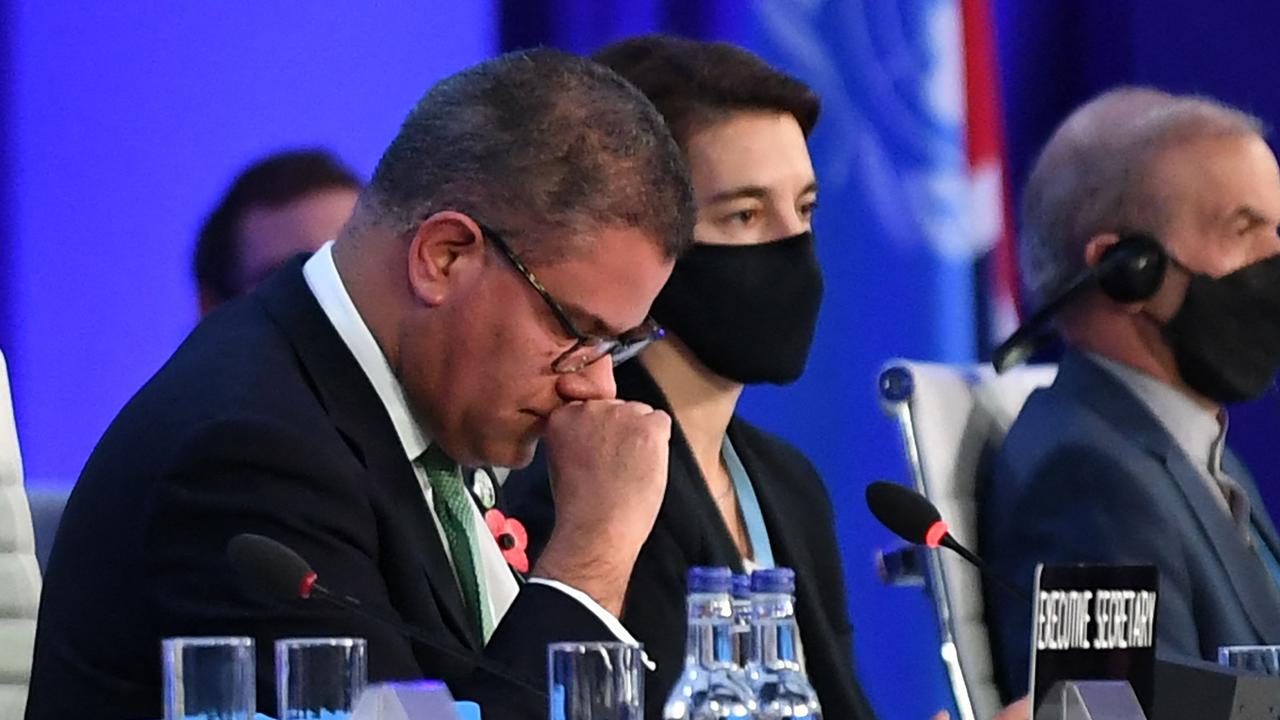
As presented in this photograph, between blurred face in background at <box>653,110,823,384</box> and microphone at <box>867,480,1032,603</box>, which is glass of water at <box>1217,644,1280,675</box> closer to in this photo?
microphone at <box>867,480,1032,603</box>

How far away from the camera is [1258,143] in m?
3.05

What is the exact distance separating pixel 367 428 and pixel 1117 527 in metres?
1.17

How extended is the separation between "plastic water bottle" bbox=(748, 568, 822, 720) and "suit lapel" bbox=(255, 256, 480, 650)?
0.52 metres

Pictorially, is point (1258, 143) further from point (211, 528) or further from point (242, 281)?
point (211, 528)

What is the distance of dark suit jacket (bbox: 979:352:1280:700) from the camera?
2703 millimetres

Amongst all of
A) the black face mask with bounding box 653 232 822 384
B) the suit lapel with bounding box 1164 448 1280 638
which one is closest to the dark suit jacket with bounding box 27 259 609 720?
the black face mask with bounding box 653 232 822 384

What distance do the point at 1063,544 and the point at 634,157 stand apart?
1.02 m

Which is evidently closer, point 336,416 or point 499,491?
point 336,416

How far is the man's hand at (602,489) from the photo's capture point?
1.90m

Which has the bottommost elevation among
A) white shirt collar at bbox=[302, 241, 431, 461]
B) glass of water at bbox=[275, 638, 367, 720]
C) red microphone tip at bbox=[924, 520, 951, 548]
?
glass of water at bbox=[275, 638, 367, 720]

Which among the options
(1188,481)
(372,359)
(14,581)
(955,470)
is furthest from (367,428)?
(1188,481)

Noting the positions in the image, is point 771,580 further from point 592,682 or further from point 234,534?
point 234,534

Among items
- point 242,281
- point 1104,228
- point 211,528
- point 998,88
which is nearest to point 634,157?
point 211,528

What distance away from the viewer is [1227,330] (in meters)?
2.99
